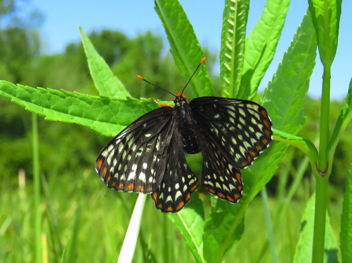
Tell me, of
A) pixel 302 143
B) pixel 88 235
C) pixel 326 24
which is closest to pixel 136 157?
pixel 302 143

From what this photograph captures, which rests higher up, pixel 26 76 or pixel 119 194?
pixel 26 76

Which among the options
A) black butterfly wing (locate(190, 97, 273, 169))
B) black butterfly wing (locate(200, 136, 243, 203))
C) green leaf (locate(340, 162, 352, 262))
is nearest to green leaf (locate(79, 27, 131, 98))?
black butterfly wing (locate(190, 97, 273, 169))

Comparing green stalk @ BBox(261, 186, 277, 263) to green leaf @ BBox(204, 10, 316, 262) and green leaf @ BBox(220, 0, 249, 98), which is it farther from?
green leaf @ BBox(220, 0, 249, 98)

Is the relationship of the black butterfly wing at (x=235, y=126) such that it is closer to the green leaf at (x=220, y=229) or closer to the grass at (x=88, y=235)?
the green leaf at (x=220, y=229)

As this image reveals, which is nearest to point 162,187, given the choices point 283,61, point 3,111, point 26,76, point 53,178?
point 283,61

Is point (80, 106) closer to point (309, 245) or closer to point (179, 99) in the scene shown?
point (179, 99)

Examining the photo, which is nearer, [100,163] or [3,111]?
A: [100,163]

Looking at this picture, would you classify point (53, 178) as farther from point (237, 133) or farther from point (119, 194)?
point (237, 133)

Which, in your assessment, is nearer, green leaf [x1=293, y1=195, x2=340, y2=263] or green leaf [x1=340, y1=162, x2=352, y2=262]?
green leaf [x1=340, y1=162, x2=352, y2=262]
